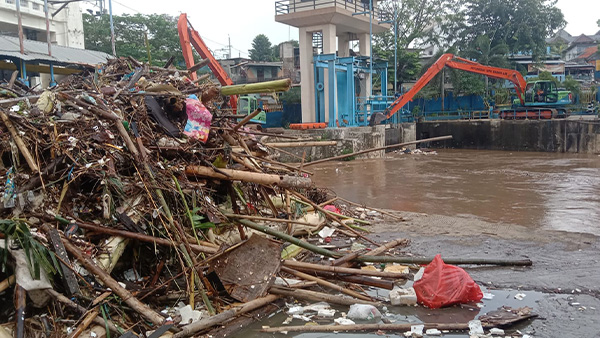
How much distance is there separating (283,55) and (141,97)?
102 feet

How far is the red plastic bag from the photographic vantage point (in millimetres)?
4531

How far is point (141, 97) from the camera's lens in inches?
225

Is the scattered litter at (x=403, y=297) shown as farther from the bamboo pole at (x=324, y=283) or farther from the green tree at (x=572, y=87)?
the green tree at (x=572, y=87)

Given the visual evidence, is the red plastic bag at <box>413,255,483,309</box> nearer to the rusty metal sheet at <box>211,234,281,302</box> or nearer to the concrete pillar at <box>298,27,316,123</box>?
the rusty metal sheet at <box>211,234,281,302</box>

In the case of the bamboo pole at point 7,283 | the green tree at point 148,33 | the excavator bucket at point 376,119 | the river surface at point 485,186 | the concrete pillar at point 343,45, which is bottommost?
the river surface at point 485,186

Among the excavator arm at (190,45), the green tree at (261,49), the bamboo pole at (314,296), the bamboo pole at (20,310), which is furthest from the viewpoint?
the green tree at (261,49)

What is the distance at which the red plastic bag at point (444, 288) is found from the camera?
4531 millimetres

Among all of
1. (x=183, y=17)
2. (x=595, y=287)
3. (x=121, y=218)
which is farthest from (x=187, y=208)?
(x=183, y=17)

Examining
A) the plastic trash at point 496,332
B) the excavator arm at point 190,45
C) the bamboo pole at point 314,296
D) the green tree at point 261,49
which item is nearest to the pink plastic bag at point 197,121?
the bamboo pole at point 314,296

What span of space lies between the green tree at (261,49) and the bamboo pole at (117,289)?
40.3 m

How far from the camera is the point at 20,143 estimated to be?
4.56m

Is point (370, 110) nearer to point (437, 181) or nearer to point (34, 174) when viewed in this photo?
point (437, 181)

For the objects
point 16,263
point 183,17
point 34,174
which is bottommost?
point 16,263

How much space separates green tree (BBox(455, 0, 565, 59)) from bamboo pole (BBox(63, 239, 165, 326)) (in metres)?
29.8
